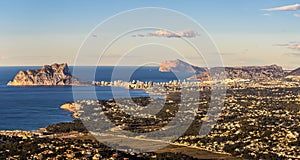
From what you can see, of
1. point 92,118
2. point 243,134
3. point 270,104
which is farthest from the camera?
point 270,104

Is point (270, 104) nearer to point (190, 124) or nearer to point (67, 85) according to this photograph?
point (190, 124)

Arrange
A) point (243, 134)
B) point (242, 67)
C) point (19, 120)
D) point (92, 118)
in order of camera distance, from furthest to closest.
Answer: point (242, 67) → point (19, 120) → point (92, 118) → point (243, 134)

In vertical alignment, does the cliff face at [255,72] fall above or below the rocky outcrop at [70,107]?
above

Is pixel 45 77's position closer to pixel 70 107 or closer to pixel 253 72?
pixel 70 107

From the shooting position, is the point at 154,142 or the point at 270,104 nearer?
the point at 154,142

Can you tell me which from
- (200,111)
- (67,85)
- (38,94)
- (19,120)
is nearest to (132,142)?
(200,111)

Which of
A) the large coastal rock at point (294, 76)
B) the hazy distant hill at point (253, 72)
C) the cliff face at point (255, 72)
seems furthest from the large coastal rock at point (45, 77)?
the large coastal rock at point (294, 76)

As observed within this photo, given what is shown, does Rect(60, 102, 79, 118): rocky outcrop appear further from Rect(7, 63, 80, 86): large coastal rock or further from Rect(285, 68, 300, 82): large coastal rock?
Rect(285, 68, 300, 82): large coastal rock

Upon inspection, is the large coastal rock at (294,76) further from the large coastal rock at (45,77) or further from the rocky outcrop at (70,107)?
the rocky outcrop at (70,107)
